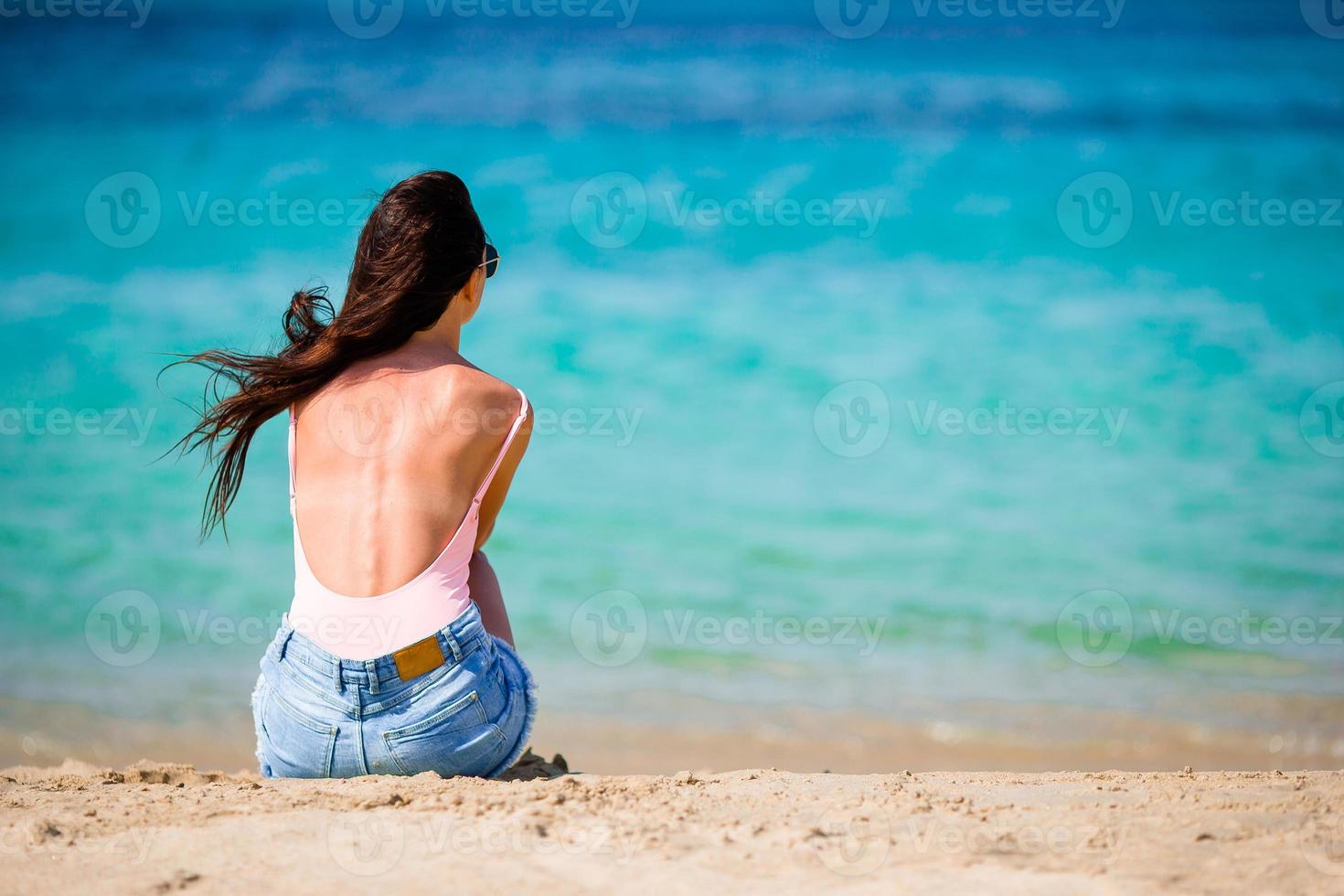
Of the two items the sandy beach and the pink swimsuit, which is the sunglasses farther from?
the sandy beach

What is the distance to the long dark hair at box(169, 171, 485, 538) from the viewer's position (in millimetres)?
2422

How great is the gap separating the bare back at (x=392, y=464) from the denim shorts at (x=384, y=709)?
0.53 ft

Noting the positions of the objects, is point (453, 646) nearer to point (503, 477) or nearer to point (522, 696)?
point (522, 696)

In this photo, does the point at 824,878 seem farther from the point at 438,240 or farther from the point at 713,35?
the point at 713,35

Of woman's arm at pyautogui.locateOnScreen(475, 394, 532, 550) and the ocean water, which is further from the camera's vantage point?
the ocean water

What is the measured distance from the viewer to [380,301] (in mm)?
2418

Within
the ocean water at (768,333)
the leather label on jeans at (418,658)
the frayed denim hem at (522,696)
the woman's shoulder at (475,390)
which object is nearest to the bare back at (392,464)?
the woman's shoulder at (475,390)

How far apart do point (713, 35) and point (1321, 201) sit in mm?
4962

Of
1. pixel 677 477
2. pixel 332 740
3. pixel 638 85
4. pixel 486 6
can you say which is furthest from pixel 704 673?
pixel 486 6

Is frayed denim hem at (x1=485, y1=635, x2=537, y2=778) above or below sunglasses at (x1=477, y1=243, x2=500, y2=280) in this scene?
below

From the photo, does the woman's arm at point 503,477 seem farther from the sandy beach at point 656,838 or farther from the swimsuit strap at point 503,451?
the sandy beach at point 656,838

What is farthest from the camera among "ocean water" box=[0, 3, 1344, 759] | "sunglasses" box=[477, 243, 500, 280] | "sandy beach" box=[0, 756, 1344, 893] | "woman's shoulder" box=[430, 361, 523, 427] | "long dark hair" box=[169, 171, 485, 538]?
"ocean water" box=[0, 3, 1344, 759]

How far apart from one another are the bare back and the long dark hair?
3.2 inches

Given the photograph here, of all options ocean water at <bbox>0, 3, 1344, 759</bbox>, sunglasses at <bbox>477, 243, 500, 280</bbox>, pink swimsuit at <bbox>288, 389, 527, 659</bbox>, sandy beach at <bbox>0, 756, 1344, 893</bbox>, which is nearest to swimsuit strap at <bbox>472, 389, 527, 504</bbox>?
pink swimsuit at <bbox>288, 389, 527, 659</bbox>
